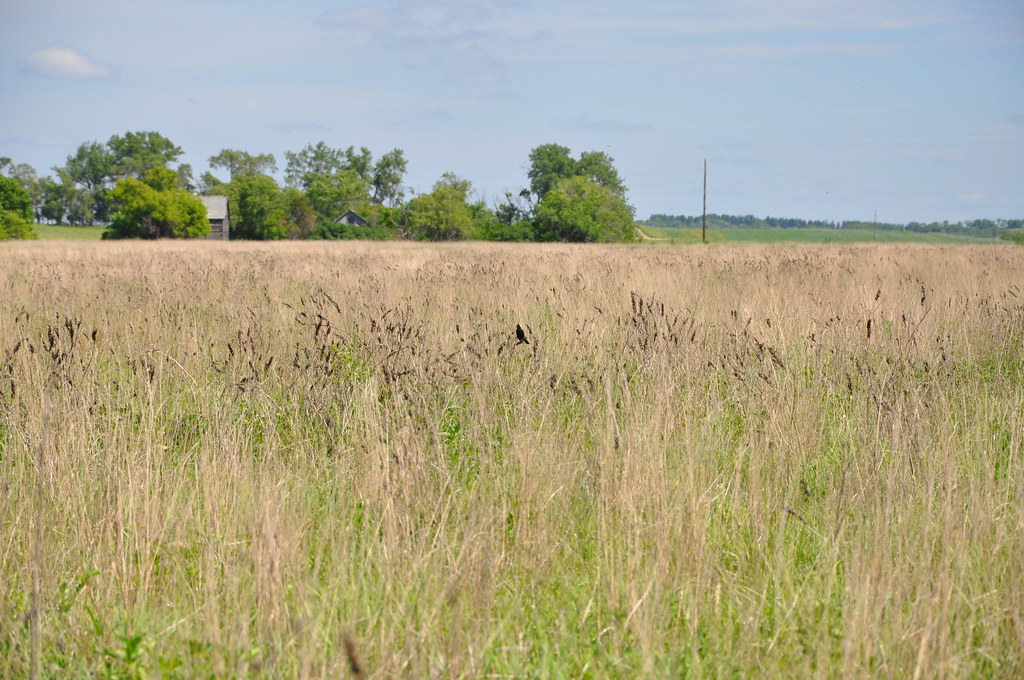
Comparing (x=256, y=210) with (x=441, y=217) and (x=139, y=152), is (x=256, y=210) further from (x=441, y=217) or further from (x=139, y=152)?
(x=139, y=152)

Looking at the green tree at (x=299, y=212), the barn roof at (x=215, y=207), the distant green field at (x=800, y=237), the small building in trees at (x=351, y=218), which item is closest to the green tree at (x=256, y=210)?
the barn roof at (x=215, y=207)

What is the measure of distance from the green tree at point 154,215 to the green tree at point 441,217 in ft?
59.1

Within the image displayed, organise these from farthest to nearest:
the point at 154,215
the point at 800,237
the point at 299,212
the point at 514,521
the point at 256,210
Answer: the point at 800,237 → the point at 299,212 → the point at 256,210 → the point at 154,215 → the point at 514,521

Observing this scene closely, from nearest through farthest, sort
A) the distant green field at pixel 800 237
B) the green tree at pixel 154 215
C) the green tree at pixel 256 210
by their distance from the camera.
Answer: the distant green field at pixel 800 237, the green tree at pixel 154 215, the green tree at pixel 256 210

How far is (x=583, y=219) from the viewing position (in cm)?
5775

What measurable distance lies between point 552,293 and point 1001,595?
7.21 metres

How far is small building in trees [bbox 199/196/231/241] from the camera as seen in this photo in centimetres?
7131

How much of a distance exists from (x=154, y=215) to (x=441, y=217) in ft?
76.2

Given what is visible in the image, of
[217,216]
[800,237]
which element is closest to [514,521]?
[217,216]

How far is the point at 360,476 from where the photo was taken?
3.35 meters

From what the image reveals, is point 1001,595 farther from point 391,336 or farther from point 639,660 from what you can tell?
point 391,336

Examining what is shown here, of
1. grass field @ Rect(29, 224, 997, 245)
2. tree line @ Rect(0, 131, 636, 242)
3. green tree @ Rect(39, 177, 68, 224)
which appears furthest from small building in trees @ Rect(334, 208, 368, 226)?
green tree @ Rect(39, 177, 68, 224)

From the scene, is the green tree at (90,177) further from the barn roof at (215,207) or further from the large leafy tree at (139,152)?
the barn roof at (215,207)

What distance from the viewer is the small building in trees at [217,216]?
7131 cm
